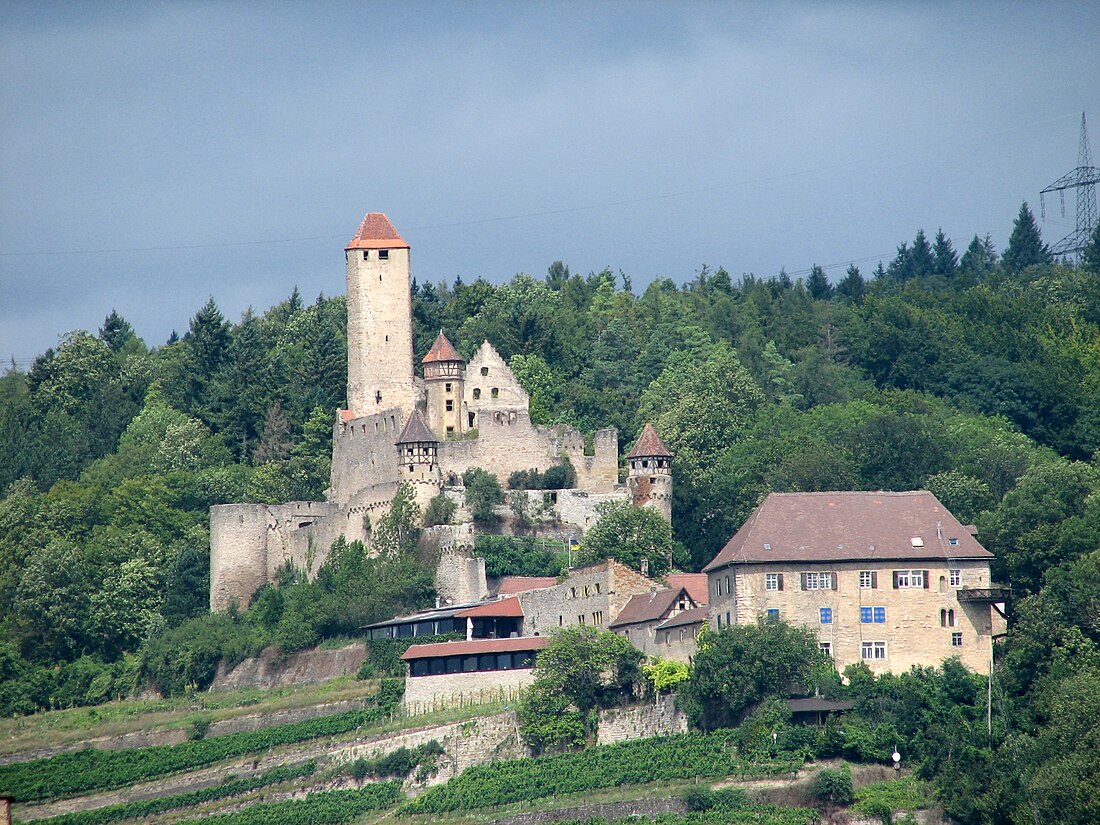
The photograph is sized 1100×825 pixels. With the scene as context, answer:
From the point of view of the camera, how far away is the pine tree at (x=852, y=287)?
414 feet

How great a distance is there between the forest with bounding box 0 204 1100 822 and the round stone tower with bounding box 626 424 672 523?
874 mm

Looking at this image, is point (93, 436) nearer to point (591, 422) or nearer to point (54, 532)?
point (54, 532)

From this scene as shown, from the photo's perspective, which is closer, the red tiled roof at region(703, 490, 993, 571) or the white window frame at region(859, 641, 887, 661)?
the white window frame at region(859, 641, 887, 661)

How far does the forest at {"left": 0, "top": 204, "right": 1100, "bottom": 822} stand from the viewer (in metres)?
66.9

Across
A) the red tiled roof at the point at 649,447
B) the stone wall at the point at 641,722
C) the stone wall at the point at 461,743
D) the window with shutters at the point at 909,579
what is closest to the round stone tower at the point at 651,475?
the red tiled roof at the point at 649,447

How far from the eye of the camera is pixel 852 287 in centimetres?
12812

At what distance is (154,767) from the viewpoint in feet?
234

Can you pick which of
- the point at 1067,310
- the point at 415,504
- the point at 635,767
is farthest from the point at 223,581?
the point at 1067,310

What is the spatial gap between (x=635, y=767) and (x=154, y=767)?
1662cm

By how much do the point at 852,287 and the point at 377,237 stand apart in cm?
4623

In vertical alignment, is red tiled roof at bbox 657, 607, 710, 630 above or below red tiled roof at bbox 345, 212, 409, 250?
below

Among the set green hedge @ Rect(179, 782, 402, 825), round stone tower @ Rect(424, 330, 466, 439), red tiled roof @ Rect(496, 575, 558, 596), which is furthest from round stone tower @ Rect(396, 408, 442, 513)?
green hedge @ Rect(179, 782, 402, 825)

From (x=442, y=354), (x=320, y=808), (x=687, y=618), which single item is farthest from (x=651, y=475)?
(x=320, y=808)

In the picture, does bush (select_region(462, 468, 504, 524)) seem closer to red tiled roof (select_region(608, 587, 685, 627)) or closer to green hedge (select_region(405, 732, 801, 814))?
red tiled roof (select_region(608, 587, 685, 627))
